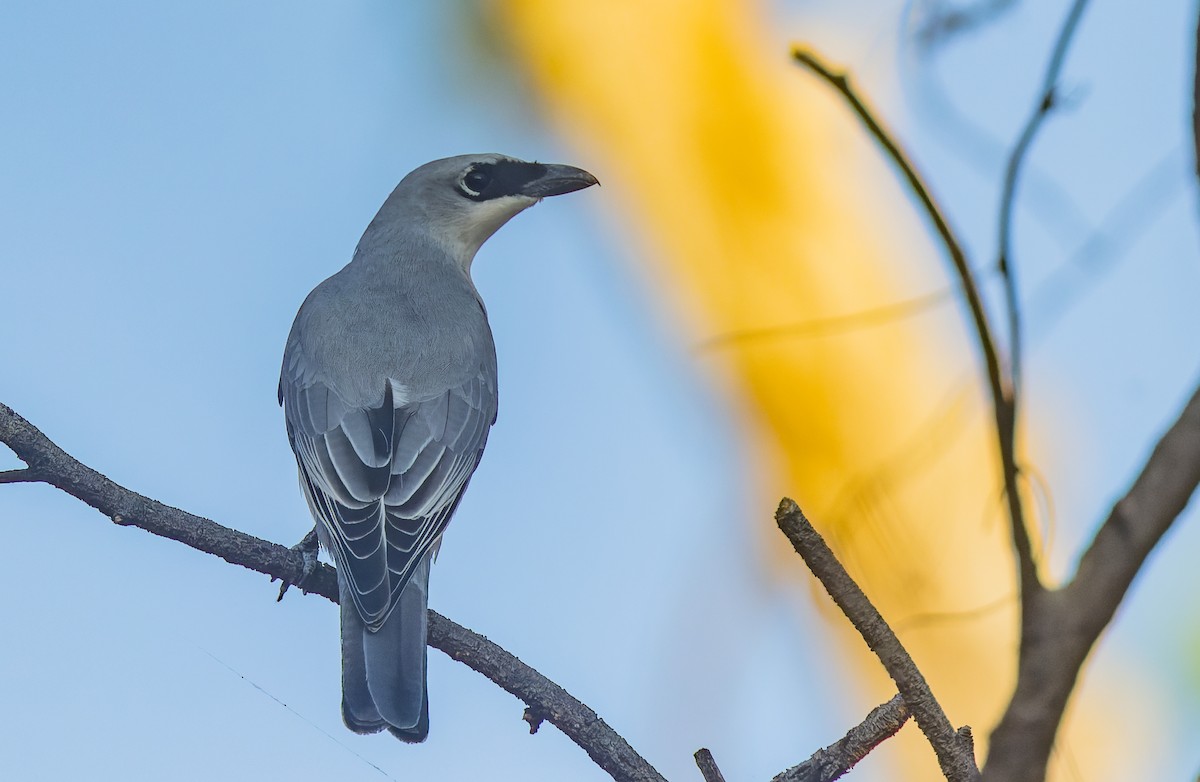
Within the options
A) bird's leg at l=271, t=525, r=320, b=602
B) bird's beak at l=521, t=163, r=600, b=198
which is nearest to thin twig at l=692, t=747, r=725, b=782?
bird's leg at l=271, t=525, r=320, b=602

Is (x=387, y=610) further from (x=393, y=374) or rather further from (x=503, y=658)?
(x=393, y=374)

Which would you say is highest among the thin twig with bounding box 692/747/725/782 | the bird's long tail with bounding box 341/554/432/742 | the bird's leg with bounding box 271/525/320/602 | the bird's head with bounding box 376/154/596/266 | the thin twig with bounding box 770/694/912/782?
the bird's head with bounding box 376/154/596/266

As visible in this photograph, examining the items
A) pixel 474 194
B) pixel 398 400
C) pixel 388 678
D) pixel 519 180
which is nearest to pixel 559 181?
pixel 519 180

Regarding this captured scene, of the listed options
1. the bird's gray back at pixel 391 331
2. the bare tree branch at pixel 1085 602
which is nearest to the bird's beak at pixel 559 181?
the bird's gray back at pixel 391 331

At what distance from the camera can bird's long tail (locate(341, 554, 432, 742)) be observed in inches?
152

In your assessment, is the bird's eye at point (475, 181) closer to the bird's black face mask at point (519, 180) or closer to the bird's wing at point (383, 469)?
the bird's black face mask at point (519, 180)

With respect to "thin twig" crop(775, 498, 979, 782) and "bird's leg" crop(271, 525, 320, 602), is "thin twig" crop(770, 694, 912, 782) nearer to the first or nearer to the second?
"thin twig" crop(775, 498, 979, 782)

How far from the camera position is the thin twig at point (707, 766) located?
254 cm

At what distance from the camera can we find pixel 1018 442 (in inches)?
60.4

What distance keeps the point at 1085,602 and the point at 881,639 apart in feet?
2.41

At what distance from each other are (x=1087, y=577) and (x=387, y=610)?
281 centimetres

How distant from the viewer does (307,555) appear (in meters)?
4.23

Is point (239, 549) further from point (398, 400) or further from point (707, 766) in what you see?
point (707, 766)

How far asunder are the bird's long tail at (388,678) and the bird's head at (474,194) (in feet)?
8.41
